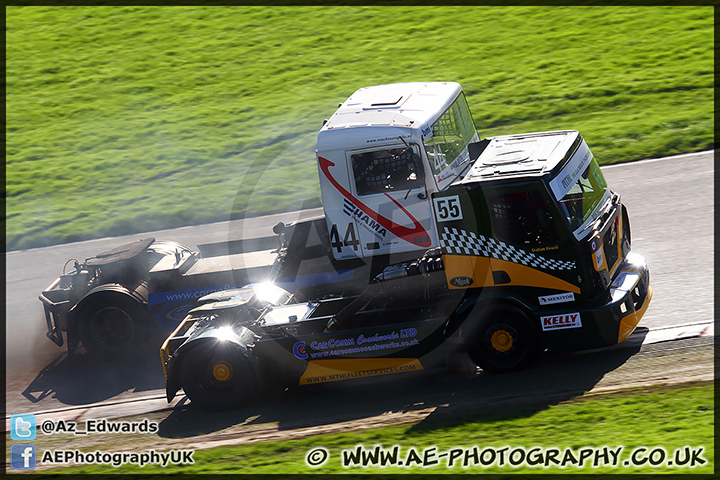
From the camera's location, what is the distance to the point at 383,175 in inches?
384

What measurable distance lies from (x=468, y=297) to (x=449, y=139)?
261 cm

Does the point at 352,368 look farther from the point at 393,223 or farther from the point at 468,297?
the point at 393,223

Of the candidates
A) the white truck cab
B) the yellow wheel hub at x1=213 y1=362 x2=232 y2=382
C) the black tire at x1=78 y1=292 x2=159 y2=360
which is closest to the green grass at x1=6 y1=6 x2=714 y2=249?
the black tire at x1=78 y1=292 x2=159 y2=360

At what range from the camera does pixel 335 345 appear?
28.7 ft

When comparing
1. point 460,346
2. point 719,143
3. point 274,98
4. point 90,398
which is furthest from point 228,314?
point 274,98

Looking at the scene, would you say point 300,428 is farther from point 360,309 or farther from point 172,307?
point 172,307

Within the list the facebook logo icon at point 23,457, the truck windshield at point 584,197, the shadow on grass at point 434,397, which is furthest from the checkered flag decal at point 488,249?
the facebook logo icon at point 23,457

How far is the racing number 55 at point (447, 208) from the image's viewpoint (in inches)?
326

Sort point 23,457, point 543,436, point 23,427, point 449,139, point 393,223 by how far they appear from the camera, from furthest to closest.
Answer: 1. point 449,139
2. point 393,223
3. point 23,427
4. point 23,457
5. point 543,436

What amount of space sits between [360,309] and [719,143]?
9.70m

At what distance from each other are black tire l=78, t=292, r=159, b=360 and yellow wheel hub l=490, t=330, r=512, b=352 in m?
5.14

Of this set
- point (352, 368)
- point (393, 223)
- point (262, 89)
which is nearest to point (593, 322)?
point (352, 368)

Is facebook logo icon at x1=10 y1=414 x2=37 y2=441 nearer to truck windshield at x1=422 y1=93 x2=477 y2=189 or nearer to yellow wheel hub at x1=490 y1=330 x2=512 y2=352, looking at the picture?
yellow wheel hub at x1=490 y1=330 x2=512 y2=352

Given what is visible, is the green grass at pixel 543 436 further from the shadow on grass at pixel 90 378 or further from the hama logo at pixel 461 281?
the shadow on grass at pixel 90 378
